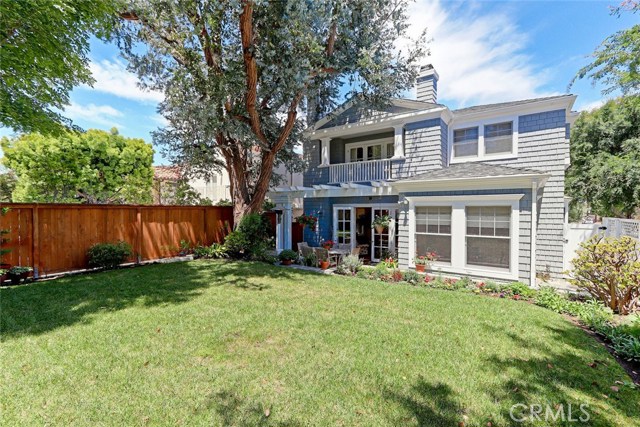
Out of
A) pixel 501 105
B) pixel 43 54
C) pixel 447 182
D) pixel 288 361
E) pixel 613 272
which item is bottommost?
pixel 288 361

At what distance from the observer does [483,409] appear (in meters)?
2.81

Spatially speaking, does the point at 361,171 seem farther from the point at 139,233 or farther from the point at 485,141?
the point at 139,233

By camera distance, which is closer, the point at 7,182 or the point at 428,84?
the point at 428,84

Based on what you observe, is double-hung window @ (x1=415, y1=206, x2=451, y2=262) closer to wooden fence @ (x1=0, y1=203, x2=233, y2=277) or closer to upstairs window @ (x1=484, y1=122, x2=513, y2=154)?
upstairs window @ (x1=484, y1=122, x2=513, y2=154)

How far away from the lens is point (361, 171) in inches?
468

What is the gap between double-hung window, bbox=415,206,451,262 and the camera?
28.7ft

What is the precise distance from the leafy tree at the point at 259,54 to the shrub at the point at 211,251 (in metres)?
3.89

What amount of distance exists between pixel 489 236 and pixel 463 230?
27.1 inches

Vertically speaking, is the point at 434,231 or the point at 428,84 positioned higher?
the point at 428,84

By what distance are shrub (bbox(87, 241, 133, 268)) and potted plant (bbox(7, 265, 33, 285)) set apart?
56.1 inches

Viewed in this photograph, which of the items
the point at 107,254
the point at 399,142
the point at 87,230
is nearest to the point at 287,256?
the point at 107,254

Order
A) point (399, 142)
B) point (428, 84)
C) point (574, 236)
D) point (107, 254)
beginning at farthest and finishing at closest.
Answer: point (428, 84)
point (399, 142)
point (574, 236)
point (107, 254)

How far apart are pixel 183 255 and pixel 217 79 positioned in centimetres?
697

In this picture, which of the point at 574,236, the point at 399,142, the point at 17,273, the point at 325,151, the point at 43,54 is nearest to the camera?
the point at 43,54
